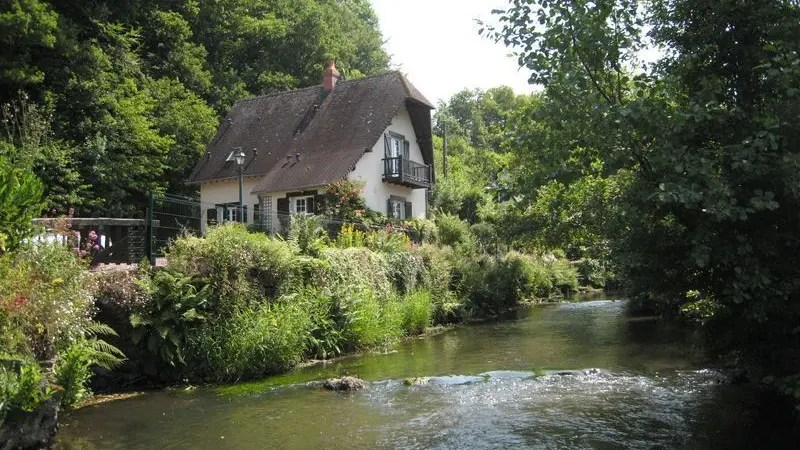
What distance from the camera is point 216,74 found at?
39.4 meters

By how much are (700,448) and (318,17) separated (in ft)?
133

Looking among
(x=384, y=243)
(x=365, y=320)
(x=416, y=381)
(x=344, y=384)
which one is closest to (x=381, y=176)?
(x=384, y=243)

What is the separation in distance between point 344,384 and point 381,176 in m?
19.8

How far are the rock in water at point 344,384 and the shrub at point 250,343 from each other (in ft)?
6.28

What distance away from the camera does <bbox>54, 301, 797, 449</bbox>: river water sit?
8.07 meters

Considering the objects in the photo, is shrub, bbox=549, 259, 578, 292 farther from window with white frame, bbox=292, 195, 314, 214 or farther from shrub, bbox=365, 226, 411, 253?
shrub, bbox=365, 226, 411, 253

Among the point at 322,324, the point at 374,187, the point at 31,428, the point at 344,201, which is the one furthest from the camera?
the point at 374,187

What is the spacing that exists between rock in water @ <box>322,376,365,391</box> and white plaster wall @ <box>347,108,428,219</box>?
1659cm

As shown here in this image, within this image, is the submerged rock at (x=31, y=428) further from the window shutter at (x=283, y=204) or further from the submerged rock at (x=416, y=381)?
the window shutter at (x=283, y=204)

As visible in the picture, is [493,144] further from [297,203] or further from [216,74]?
[297,203]

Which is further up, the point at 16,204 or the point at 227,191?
the point at 227,191

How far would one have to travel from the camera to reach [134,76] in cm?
3195

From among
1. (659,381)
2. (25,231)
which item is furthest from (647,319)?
(25,231)

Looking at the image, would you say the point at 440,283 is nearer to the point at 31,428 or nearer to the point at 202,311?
the point at 202,311
